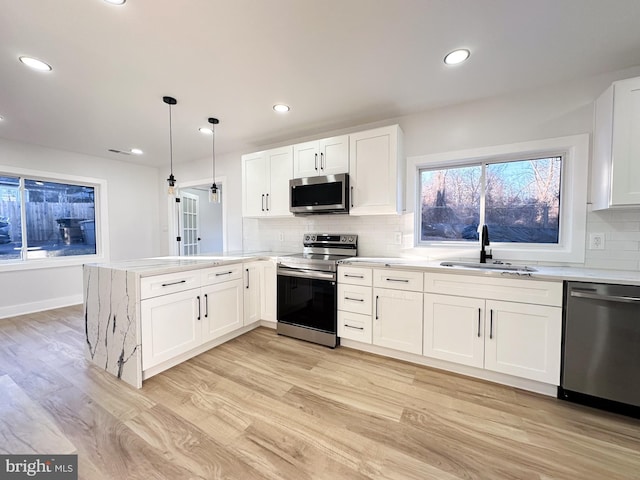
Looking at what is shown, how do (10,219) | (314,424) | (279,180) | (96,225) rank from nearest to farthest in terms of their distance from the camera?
(314,424) → (279,180) → (10,219) → (96,225)

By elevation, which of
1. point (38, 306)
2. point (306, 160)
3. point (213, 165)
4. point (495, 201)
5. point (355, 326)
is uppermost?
point (213, 165)

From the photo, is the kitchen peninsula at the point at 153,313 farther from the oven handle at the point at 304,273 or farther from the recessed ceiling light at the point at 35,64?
the recessed ceiling light at the point at 35,64

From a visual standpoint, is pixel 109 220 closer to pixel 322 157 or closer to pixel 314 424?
pixel 322 157

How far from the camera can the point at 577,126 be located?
2207 millimetres

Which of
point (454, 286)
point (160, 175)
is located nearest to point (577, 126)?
point (454, 286)

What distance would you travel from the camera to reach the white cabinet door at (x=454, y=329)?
211 centimetres

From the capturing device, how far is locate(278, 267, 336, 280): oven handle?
271 cm

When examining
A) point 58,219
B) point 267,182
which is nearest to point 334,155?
point 267,182

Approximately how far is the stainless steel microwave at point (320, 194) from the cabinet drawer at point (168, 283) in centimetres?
134

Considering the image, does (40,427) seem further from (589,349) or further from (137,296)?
(589,349)

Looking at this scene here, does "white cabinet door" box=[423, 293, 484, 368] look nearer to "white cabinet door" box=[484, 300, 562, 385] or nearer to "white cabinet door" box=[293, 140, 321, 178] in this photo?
"white cabinet door" box=[484, 300, 562, 385]

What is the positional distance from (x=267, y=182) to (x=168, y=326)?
1999mm

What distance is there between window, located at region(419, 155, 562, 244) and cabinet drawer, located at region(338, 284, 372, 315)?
0.98 metres

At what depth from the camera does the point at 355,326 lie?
2.61 m
